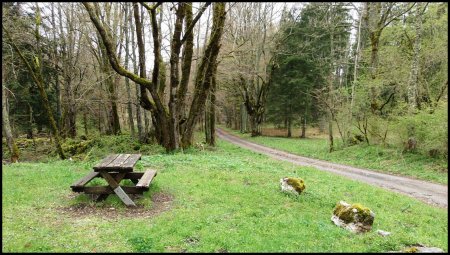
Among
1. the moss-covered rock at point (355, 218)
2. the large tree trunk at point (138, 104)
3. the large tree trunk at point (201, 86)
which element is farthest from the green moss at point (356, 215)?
the large tree trunk at point (138, 104)

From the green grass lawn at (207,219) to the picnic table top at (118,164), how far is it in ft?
2.51

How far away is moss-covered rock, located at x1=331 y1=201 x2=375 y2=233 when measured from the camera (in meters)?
6.46

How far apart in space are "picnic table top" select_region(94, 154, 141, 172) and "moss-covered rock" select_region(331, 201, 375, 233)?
14.2ft

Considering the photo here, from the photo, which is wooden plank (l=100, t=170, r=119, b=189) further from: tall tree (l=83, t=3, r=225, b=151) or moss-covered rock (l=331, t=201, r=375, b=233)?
tall tree (l=83, t=3, r=225, b=151)

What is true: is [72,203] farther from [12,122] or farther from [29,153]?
[12,122]

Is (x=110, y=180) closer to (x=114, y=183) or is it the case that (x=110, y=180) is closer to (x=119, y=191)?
(x=114, y=183)

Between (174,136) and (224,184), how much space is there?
6.94 m

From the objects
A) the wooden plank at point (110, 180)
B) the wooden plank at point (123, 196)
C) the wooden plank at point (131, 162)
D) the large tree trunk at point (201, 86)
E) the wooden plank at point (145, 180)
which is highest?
the large tree trunk at point (201, 86)

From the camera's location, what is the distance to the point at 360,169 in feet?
56.2

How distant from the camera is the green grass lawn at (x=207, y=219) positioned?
5369 mm

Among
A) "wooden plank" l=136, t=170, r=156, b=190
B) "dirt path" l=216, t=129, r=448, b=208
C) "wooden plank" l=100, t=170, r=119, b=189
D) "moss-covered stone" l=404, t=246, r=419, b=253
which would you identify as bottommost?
"dirt path" l=216, t=129, r=448, b=208

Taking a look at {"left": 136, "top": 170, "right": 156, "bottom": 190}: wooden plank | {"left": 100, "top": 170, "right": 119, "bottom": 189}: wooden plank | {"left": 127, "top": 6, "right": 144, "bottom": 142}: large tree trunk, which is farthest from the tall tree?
{"left": 100, "top": 170, "right": 119, "bottom": 189}: wooden plank

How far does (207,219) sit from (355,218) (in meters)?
2.83

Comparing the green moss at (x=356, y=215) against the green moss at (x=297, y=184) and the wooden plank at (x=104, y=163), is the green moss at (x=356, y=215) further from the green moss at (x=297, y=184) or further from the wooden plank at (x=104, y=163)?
the wooden plank at (x=104, y=163)
